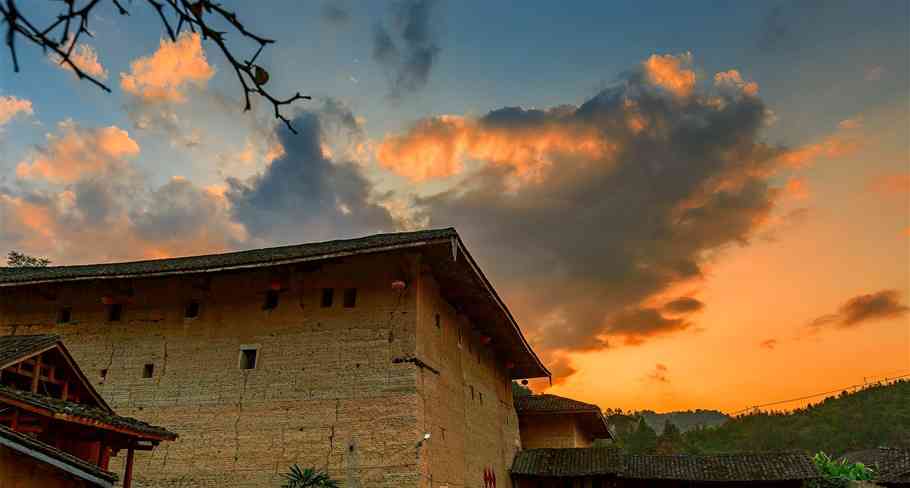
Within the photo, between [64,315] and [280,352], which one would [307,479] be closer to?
[280,352]

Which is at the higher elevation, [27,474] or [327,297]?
[327,297]

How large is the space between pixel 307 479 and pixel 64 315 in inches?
314

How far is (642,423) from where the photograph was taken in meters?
53.5

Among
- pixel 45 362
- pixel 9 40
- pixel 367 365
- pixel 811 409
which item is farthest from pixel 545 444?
pixel 811 409

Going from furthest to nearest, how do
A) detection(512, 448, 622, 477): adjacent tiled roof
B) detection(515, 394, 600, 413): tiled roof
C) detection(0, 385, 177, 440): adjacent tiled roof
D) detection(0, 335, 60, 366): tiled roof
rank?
detection(515, 394, 600, 413): tiled roof < detection(512, 448, 622, 477): adjacent tiled roof < detection(0, 335, 60, 366): tiled roof < detection(0, 385, 177, 440): adjacent tiled roof

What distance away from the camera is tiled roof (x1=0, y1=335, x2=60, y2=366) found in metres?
8.97

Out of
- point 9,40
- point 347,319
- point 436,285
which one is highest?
point 436,285

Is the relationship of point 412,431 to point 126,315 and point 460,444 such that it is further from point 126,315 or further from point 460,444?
point 126,315

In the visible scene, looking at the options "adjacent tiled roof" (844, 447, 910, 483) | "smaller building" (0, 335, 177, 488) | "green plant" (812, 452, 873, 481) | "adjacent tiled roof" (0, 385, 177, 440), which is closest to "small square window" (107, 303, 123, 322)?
"smaller building" (0, 335, 177, 488)

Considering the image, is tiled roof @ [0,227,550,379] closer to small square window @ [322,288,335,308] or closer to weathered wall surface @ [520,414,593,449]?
small square window @ [322,288,335,308]

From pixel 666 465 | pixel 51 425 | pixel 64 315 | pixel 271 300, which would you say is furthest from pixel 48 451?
pixel 666 465

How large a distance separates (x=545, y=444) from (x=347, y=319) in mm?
14230

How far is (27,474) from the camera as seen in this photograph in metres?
7.12

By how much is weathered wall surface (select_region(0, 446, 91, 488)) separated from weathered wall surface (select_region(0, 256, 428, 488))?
5.58 meters
